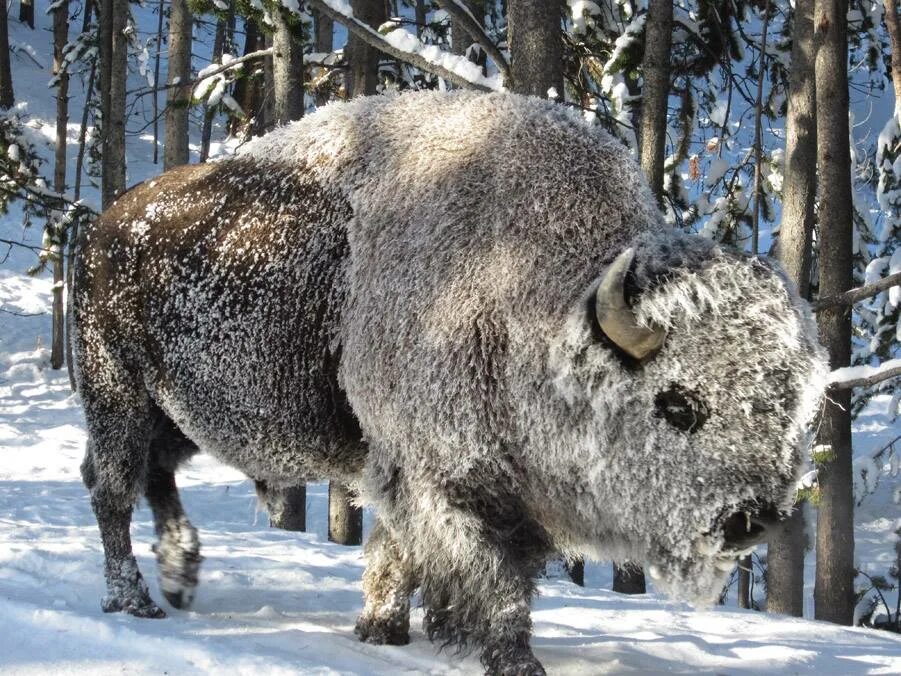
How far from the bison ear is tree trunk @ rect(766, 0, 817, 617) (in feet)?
Answer: 16.5

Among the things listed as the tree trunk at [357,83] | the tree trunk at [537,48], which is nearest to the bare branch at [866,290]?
the tree trunk at [537,48]

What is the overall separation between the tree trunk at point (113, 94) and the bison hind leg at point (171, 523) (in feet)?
19.7

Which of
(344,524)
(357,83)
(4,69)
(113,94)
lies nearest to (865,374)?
(344,524)

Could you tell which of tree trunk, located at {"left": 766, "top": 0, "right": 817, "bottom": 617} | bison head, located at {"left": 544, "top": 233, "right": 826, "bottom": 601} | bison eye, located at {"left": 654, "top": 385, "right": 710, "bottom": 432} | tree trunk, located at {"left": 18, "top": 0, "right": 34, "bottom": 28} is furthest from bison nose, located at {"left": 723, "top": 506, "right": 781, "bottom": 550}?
tree trunk, located at {"left": 18, "top": 0, "right": 34, "bottom": 28}

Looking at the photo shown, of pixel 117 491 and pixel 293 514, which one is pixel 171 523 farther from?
pixel 293 514

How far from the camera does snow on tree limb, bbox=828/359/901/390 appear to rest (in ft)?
17.0

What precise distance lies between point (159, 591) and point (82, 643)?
1.38 meters

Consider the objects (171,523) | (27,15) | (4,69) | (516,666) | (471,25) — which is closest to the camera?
(516,666)

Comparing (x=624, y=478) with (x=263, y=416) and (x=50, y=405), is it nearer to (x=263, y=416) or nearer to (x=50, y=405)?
(x=263, y=416)

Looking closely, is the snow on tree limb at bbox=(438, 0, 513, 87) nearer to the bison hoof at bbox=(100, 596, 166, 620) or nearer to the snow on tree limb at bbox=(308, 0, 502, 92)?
the snow on tree limb at bbox=(308, 0, 502, 92)

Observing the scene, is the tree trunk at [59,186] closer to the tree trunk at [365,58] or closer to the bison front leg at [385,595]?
the tree trunk at [365,58]

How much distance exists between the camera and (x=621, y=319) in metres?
3.24

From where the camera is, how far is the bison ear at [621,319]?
3191 mm

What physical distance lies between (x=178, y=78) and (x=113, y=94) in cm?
83
